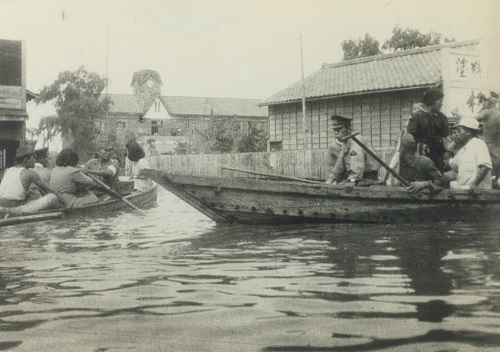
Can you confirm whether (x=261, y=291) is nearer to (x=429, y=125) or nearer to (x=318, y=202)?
(x=318, y=202)

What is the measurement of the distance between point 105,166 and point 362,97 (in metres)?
11.5

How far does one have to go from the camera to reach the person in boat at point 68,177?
8883 millimetres

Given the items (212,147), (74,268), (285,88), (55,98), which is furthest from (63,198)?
(55,98)

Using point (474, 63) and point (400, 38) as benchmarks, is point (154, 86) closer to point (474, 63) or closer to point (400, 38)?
point (400, 38)

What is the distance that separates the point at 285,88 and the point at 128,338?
2139cm

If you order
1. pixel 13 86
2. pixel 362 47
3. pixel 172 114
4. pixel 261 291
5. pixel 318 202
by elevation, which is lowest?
pixel 261 291

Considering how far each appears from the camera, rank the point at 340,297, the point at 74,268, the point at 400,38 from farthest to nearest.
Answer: the point at 400,38 → the point at 74,268 → the point at 340,297

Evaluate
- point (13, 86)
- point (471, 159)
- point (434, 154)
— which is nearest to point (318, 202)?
point (434, 154)

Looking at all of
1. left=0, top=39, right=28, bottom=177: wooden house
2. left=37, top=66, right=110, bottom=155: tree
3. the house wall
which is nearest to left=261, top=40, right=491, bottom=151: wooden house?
the house wall

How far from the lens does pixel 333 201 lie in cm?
745

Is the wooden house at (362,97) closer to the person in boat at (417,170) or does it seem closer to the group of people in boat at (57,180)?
the person in boat at (417,170)

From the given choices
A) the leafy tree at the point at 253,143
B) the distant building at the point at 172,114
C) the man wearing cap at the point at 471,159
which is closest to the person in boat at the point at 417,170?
the man wearing cap at the point at 471,159

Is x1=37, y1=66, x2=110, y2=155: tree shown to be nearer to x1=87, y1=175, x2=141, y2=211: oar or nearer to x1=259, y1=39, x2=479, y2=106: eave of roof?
x1=259, y1=39, x2=479, y2=106: eave of roof

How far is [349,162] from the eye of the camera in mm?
7793
